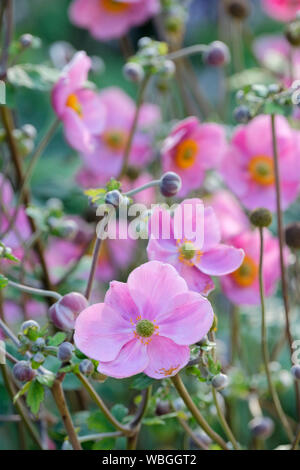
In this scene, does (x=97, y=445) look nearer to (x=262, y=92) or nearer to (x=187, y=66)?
(x=262, y=92)

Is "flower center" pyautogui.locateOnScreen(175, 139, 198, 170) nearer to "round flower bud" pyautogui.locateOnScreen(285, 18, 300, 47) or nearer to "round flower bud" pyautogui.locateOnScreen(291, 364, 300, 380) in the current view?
"round flower bud" pyautogui.locateOnScreen(285, 18, 300, 47)

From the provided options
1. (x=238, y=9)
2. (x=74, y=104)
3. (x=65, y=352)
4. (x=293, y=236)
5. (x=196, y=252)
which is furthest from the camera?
(x=238, y=9)

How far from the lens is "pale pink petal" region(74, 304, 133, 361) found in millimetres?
560

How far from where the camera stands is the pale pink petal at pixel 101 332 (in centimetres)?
56

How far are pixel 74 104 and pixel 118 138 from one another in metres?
0.32

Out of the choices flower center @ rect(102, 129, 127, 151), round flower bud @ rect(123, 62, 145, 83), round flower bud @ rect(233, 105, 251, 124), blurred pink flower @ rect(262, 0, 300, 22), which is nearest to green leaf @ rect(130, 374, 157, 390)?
round flower bud @ rect(233, 105, 251, 124)

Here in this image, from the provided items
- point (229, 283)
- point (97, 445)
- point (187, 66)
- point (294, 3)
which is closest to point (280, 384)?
point (229, 283)

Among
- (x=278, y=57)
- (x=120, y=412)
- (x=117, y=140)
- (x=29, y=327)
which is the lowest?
(x=120, y=412)

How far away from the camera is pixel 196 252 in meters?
0.65

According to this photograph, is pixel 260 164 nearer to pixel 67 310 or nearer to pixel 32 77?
pixel 32 77

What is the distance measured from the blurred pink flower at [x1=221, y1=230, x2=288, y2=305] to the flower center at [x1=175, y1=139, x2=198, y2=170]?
12cm

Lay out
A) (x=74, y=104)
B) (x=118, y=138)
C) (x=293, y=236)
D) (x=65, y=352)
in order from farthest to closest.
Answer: (x=118, y=138) < (x=74, y=104) < (x=293, y=236) < (x=65, y=352)

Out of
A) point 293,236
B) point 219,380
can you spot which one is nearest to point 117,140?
point 293,236
